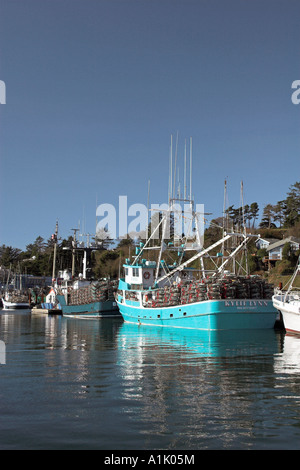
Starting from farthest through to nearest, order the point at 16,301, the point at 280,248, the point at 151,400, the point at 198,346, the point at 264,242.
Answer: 1. the point at 16,301
2. the point at 264,242
3. the point at 280,248
4. the point at 198,346
5. the point at 151,400

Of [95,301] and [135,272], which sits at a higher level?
[135,272]

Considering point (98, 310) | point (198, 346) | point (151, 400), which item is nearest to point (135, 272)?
point (98, 310)

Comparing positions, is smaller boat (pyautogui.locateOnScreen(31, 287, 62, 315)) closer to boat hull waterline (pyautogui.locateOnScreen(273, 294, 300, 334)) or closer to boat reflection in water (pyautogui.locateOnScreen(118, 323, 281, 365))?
boat reflection in water (pyautogui.locateOnScreen(118, 323, 281, 365))

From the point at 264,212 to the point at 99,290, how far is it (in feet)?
198

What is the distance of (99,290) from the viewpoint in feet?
224

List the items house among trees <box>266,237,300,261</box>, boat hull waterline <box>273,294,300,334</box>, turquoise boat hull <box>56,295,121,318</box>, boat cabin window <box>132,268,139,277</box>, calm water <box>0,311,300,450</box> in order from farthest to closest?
house among trees <box>266,237,300,261</box>
turquoise boat hull <box>56,295,121,318</box>
boat cabin window <box>132,268,139,277</box>
boat hull waterline <box>273,294,300,334</box>
calm water <box>0,311,300,450</box>

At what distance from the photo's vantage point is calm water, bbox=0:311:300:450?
10.1 metres

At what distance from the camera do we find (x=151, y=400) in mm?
13562

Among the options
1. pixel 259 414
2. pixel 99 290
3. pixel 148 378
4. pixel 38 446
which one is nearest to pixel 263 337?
pixel 148 378

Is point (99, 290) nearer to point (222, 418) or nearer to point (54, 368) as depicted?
point (54, 368)

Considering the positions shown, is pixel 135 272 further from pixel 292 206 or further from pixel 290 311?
pixel 292 206

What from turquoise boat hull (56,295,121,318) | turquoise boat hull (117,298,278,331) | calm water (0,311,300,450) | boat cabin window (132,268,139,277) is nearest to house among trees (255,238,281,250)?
turquoise boat hull (56,295,121,318)

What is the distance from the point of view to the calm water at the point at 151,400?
10.1m

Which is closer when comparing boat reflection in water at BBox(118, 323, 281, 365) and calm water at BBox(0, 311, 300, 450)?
calm water at BBox(0, 311, 300, 450)
